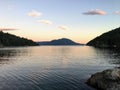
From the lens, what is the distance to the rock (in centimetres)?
3509

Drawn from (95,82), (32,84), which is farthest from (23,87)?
(95,82)

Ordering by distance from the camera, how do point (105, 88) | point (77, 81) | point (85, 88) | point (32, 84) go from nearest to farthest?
point (105, 88) < point (85, 88) < point (32, 84) < point (77, 81)

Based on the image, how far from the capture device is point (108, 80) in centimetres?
3697

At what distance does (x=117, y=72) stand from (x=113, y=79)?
1709 millimetres

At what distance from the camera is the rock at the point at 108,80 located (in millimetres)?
35091

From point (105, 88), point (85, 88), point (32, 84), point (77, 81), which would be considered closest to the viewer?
point (105, 88)

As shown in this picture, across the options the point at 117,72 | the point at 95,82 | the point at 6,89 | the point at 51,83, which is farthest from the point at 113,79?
the point at 6,89

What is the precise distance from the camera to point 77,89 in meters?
38.2

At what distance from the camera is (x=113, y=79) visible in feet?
120

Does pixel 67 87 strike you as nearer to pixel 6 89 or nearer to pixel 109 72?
pixel 109 72

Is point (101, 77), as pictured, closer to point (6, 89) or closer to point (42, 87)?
point (42, 87)

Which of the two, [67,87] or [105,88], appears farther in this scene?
[67,87]

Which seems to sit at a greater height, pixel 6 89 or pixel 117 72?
pixel 117 72

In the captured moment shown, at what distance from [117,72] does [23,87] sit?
57.8ft
